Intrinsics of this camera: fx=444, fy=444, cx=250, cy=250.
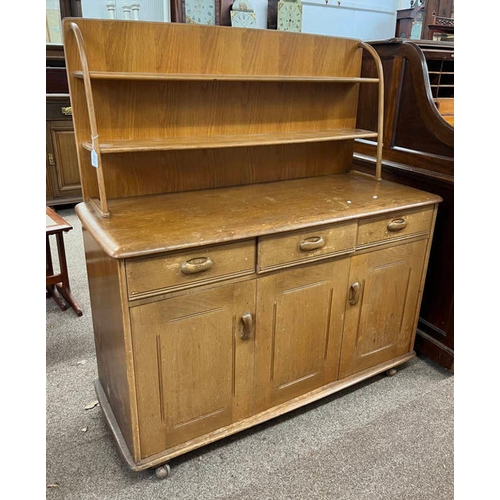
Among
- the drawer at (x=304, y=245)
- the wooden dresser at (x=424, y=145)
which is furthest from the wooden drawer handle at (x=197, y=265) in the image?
the wooden dresser at (x=424, y=145)

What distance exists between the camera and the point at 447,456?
167 cm

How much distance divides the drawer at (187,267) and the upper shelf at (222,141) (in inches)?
16.1

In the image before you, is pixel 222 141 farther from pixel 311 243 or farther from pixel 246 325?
pixel 246 325

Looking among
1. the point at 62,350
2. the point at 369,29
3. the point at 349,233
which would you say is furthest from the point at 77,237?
the point at 369,29

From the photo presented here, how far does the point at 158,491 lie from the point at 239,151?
134 centimetres

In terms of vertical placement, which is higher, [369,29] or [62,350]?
[369,29]

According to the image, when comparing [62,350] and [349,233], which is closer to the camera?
[349,233]

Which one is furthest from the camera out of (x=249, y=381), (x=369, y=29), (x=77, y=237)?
(x=369, y=29)

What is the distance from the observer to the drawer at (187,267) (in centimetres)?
130

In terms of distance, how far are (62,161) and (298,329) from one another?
321 centimetres

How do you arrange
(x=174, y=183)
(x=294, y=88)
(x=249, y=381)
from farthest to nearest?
1. (x=294, y=88)
2. (x=174, y=183)
3. (x=249, y=381)

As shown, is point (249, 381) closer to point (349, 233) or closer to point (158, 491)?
point (158, 491)

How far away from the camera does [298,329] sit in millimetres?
1709

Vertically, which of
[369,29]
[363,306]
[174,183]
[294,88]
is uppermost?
[369,29]
